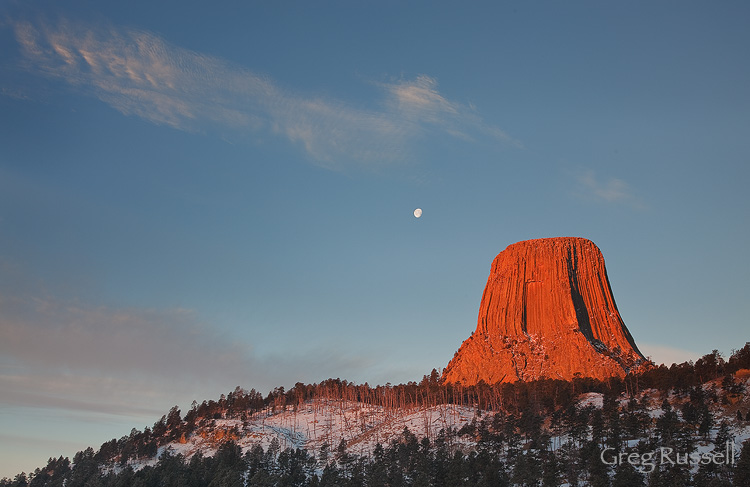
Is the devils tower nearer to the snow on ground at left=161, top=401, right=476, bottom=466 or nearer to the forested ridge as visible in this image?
the forested ridge

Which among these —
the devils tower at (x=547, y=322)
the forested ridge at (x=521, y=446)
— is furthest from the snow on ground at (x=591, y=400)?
the devils tower at (x=547, y=322)

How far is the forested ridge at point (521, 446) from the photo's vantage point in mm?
70625

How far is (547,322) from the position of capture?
550ft

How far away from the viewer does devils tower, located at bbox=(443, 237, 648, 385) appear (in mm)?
152500

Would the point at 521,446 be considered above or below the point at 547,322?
below

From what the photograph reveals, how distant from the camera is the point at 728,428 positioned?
78312 mm

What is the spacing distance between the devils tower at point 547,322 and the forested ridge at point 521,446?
601 inches

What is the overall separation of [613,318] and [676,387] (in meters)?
62.7

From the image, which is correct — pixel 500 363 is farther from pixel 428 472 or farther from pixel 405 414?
pixel 428 472

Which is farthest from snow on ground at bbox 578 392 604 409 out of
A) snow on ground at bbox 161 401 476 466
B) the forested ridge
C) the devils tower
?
the devils tower

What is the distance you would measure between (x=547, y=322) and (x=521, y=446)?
7733cm

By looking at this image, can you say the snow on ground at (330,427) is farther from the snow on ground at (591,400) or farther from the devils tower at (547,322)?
the devils tower at (547,322)

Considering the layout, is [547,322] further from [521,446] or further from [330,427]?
[521,446]

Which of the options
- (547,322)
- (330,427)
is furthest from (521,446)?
(547,322)
